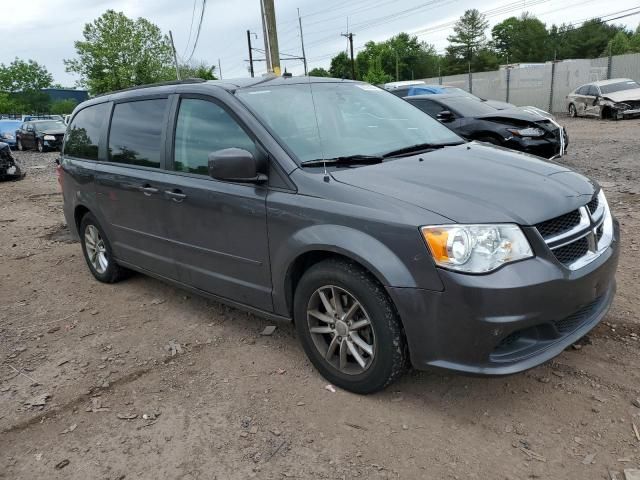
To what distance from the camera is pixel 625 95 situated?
19.1 metres

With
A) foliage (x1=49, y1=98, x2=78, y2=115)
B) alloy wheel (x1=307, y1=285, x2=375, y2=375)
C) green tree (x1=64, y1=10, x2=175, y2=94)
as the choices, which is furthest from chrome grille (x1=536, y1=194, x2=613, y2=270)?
foliage (x1=49, y1=98, x2=78, y2=115)

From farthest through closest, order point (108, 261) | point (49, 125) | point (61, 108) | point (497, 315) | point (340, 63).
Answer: point (340, 63) < point (61, 108) < point (49, 125) < point (108, 261) < point (497, 315)

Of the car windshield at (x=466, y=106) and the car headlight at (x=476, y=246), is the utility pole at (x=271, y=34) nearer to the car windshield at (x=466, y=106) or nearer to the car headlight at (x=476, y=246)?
the car windshield at (x=466, y=106)

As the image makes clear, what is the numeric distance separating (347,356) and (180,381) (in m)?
1.12

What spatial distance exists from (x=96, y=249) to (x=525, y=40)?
86.6m

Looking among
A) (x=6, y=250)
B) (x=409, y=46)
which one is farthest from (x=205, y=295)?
(x=409, y=46)

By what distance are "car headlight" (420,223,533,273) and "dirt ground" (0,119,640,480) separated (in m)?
0.88

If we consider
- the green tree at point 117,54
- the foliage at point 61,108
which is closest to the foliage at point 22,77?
the foliage at point 61,108

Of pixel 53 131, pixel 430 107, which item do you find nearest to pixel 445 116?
pixel 430 107

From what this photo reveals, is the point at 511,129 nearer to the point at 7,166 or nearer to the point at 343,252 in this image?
the point at 343,252

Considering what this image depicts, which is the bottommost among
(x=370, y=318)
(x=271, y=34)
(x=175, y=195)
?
(x=370, y=318)

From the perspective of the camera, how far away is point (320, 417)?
2943 mm

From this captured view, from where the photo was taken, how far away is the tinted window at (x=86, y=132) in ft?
16.4

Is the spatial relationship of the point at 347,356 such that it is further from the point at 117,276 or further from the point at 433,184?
the point at 117,276
